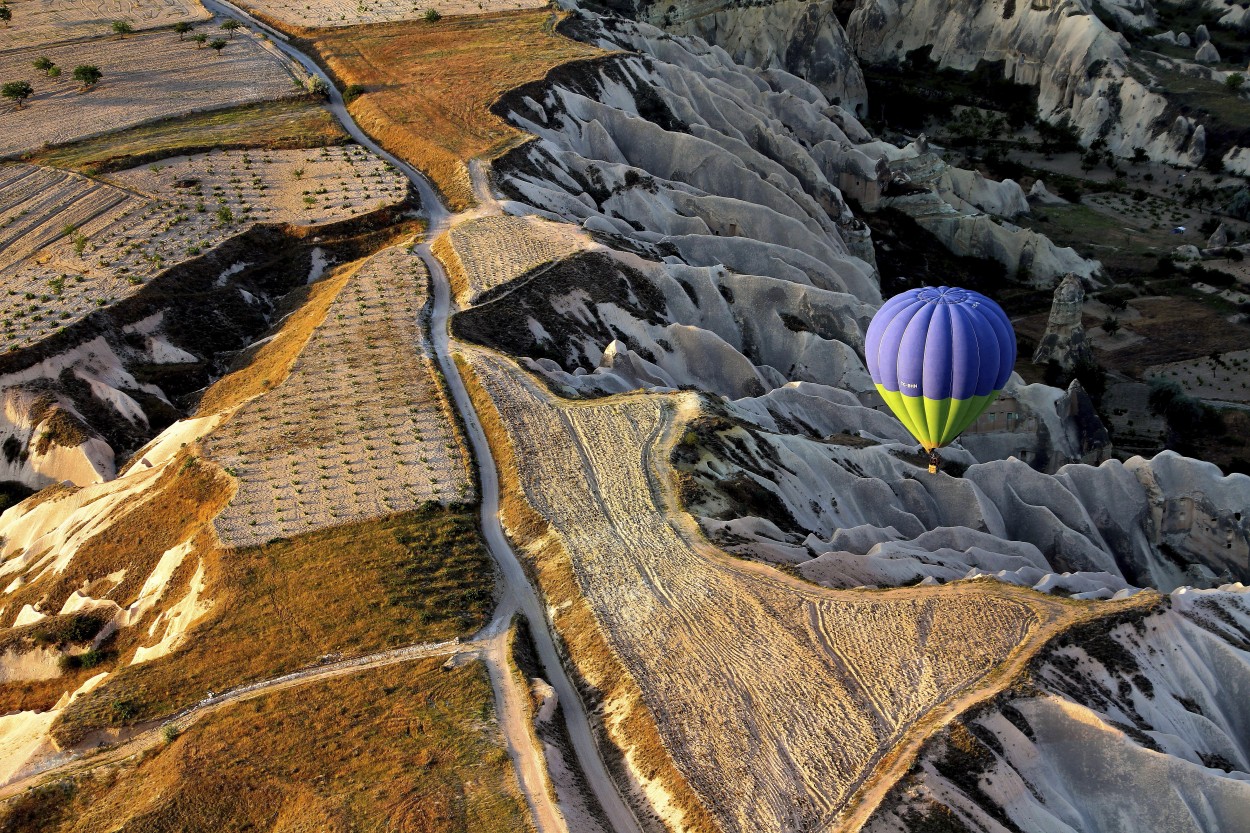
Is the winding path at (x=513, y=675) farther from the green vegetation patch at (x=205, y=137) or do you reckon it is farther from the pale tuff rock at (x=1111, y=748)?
the green vegetation patch at (x=205, y=137)

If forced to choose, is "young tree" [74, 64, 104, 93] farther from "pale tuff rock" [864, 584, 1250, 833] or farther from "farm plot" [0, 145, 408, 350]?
"pale tuff rock" [864, 584, 1250, 833]

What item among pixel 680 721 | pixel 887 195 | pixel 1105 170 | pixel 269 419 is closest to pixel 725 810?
pixel 680 721

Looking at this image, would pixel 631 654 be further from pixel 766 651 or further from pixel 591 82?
pixel 591 82

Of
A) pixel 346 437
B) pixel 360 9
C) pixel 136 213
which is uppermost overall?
pixel 360 9

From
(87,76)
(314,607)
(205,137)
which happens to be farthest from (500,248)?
(87,76)

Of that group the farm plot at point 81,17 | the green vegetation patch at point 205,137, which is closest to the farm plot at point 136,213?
the green vegetation patch at point 205,137

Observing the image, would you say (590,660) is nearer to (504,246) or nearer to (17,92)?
(504,246)

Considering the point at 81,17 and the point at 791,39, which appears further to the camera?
the point at 791,39

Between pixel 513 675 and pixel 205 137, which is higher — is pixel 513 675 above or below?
above

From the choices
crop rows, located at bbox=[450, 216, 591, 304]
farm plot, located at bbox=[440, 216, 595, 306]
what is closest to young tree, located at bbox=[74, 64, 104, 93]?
farm plot, located at bbox=[440, 216, 595, 306]
